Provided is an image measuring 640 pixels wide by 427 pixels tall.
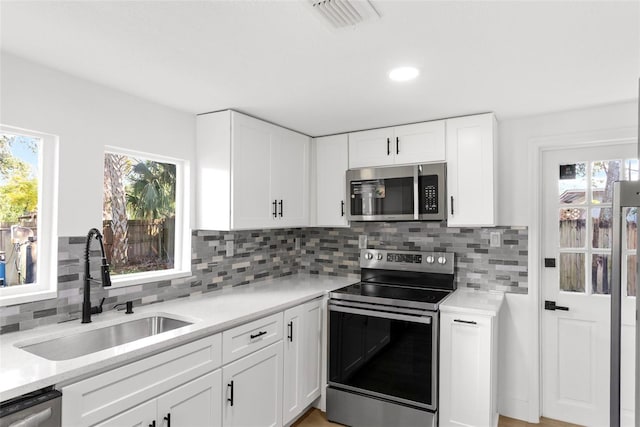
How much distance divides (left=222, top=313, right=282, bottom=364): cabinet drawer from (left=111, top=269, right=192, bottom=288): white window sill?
702 mm

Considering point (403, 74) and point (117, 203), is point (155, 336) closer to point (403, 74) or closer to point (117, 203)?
point (117, 203)

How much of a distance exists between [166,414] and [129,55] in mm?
1611

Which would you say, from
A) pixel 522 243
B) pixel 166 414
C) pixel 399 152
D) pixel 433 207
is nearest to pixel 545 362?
pixel 522 243

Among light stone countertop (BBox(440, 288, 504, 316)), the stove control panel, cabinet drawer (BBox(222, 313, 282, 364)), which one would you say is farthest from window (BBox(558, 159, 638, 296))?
cabinet drawer (BBox(222, 313, 282, 364))

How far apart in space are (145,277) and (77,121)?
0.98 meters

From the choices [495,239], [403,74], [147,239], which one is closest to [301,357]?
[147,239]

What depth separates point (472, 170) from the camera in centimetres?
264

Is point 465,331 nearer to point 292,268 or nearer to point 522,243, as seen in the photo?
point 522,243

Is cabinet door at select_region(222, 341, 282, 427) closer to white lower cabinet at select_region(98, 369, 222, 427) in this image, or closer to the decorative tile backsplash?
white lower cabinet at select_region(98, 369, 222, 427)

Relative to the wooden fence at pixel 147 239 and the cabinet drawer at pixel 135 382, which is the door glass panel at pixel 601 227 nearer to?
the cabinet drawer at pixel 135 382

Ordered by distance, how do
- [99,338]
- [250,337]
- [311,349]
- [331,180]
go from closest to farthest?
[99,338], [250,337], [311,349], [331,180]

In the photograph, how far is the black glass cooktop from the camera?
2451 millimetres

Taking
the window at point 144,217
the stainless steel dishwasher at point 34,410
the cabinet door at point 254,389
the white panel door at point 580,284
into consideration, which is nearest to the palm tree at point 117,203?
the window at point 144,217

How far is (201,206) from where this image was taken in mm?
2656
